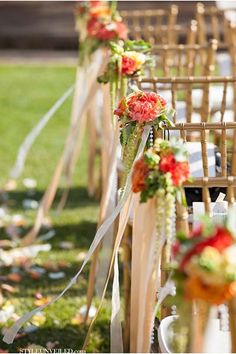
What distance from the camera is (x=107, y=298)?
459 centimetres

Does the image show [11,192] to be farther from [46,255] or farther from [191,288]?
[191,288]

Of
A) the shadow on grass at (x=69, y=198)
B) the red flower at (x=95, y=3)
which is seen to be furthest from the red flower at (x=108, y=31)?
the shadow on grass at (x=69, y=198)

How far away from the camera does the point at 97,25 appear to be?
189 inches

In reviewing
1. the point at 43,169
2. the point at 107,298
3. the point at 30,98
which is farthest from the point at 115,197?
the point at 30,98

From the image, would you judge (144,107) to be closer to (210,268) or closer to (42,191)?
(210,268)

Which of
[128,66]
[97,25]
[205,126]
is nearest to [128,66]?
[128,66]

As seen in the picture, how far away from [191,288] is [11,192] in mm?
4119

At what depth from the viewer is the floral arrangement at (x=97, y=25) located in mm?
4688

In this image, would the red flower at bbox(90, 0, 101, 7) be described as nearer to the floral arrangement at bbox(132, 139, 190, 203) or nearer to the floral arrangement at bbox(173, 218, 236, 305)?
the floral arrangement at bbox(132, 139, 190, 203)

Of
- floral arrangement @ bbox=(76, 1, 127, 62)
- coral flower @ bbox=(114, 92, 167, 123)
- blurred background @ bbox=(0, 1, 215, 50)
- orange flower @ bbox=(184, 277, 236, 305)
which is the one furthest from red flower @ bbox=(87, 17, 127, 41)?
blurred background @ bbox=(0, 1, 215, 50)

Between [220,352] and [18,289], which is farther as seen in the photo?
[18,289]

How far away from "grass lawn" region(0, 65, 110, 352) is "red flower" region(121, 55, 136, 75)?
3.92 feet

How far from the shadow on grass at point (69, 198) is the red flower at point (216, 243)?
12.3 feet

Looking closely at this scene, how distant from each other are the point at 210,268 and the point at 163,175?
Result: 0.50 metres
